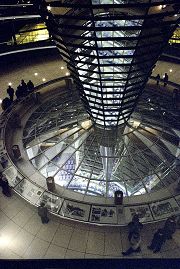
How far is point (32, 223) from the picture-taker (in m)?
14.4

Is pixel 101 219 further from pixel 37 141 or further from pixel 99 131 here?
pixel 37 141

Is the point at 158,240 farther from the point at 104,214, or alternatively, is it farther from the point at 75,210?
the point at 75,210

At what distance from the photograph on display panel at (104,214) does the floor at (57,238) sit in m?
0.38

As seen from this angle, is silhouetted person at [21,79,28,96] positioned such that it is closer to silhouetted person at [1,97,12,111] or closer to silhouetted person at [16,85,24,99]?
silhouetted person at [16,85,24,99]

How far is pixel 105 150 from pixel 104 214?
197 inches

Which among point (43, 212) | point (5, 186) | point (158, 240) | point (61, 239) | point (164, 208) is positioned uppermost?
point (164, 208)

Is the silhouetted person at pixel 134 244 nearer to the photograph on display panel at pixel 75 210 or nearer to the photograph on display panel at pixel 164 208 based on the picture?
the photograph on display panel at pixel 164 208

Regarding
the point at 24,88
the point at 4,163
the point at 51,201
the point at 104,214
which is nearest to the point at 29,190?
the point at 51,201

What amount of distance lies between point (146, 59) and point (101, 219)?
7.53m

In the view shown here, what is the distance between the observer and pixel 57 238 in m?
13.7

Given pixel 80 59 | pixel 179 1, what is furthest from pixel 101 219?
pixel 179 1

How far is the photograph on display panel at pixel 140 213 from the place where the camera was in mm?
14211

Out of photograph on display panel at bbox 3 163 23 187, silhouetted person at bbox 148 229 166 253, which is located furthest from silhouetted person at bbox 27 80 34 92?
silhouetted person at bbox 148 229 166 253

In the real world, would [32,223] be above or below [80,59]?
below
